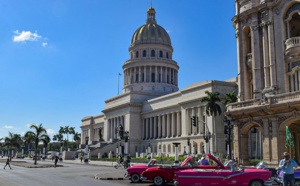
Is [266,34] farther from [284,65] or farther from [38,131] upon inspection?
[38,131]

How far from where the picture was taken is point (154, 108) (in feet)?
310

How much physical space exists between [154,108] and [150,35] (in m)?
30.5

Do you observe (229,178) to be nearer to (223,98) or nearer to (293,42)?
(293,42)

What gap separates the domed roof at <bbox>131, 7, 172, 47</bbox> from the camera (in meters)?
115

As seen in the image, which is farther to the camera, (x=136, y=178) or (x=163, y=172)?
(x=136, y=178)

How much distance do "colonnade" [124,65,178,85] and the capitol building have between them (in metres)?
0.32

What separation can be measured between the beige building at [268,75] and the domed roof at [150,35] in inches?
2874

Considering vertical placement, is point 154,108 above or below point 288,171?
above

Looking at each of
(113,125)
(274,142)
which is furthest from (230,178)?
(113,125)

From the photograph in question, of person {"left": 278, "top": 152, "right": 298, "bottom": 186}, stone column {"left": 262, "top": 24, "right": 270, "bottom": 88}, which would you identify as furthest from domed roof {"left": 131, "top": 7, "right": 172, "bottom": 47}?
person {"left": 278, "top": 152, "right": 298, "bottom": 186}

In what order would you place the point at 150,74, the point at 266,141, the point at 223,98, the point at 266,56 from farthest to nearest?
1. the point at 150,74
2. the point at 223,98
3. the point at 266,56
4. the point at 266,141

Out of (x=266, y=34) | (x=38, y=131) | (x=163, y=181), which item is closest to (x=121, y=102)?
(x=38, y=131)

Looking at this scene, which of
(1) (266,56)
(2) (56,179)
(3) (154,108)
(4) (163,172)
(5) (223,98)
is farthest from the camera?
(3) (154,108)

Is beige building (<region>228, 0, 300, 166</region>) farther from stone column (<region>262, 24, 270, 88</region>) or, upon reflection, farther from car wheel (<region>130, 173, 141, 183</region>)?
car wheel (<region>130, 173, 141, 183</region>)
